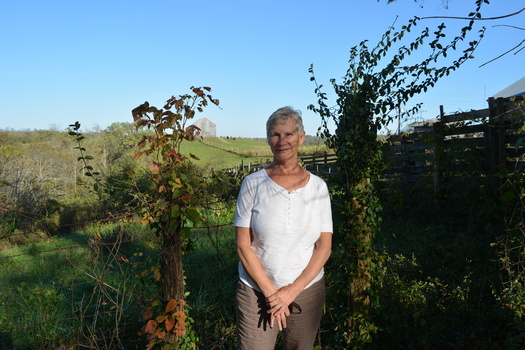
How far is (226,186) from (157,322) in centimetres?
103

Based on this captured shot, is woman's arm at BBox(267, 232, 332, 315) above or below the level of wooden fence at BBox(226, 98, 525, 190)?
below

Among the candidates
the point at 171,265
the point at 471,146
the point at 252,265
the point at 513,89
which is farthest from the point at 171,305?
the point at 513,89

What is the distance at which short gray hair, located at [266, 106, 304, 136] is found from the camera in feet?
6.69

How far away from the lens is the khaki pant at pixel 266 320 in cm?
202

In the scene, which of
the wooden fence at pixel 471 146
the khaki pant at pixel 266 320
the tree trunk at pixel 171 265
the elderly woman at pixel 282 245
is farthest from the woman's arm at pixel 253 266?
the wooden fence at pixel 471 146

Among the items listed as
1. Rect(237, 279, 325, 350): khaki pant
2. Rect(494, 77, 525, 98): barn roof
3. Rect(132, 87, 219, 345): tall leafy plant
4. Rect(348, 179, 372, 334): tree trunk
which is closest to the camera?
Rect(237, 279, 325, 350): khaki pant

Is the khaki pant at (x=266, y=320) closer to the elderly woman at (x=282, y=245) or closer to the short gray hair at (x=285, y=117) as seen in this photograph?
the elderly woman at (x=282, y=245)

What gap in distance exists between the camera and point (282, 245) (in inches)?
77.3

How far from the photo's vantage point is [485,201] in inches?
232

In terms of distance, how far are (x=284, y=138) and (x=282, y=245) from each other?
53 centimetres

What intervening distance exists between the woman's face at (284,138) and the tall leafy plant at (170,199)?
0.67 meters

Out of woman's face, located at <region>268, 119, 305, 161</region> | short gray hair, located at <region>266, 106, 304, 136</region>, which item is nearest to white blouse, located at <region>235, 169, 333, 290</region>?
woman's face, located at <region>268, 119, 305, 161</region>

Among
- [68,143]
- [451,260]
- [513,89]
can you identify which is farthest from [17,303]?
[68,143]

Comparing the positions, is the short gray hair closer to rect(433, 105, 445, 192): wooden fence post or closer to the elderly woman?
the elderly woman
